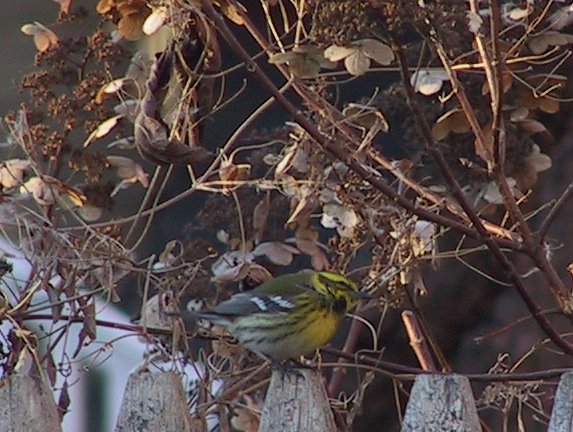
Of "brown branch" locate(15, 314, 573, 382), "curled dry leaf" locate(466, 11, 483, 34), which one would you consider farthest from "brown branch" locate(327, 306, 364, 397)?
"curled dry leaf" locate(466, 11, 483, 34)

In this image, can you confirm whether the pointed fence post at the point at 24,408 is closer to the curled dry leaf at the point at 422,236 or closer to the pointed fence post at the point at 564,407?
the pointed fence post at the point at 564,407

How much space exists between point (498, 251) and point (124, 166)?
93 cm

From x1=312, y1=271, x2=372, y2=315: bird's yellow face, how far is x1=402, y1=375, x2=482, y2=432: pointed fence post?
773 millimetres

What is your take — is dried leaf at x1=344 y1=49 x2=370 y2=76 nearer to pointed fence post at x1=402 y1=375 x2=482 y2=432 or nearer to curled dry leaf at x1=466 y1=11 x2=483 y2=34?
curled dry leaf at x1=466 y1=11 x2=483 y2=34

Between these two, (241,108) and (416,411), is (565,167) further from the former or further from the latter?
(416,411)

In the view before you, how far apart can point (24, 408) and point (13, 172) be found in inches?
35.7

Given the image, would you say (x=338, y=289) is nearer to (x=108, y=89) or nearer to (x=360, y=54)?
(x=360, y=54)

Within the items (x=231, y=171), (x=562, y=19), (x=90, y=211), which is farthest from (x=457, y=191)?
(x=90, y=211)

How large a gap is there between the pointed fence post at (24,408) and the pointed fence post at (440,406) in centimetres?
62

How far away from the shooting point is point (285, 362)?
8.92 ft

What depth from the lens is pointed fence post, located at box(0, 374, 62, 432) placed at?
7.14 feet

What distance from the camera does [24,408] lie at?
7.14ft

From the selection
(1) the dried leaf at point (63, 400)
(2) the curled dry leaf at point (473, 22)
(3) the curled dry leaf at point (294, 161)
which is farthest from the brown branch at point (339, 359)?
(2) the curled dry leaf at point (473, 22)

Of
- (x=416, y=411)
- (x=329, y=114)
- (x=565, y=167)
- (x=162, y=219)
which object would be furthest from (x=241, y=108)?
(x=416, y=411)
